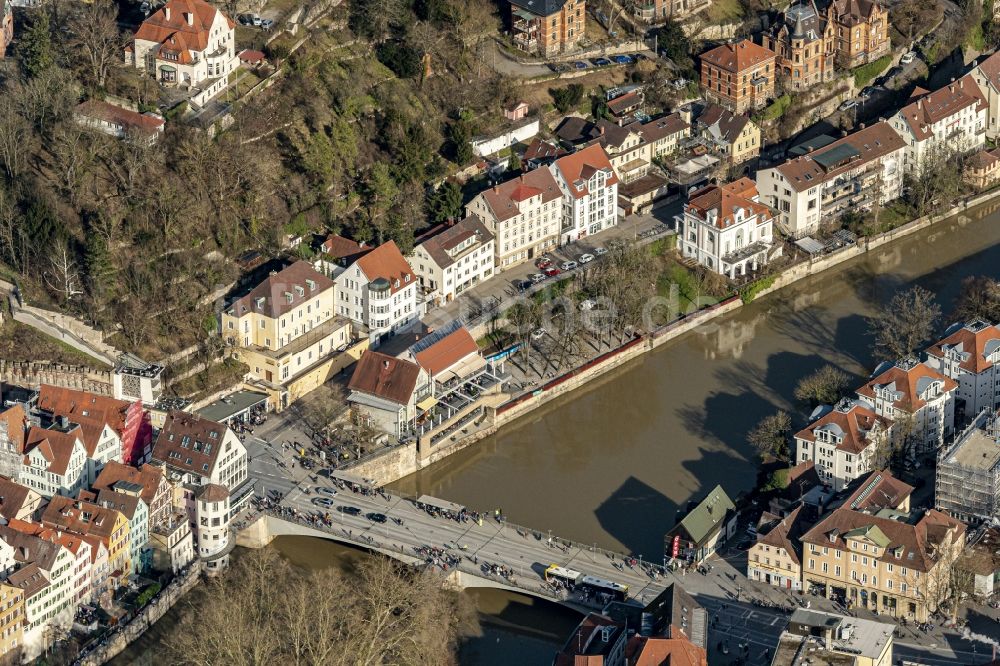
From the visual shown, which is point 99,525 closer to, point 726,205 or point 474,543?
point 474,543

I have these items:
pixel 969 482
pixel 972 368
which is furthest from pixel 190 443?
pixel 972 368

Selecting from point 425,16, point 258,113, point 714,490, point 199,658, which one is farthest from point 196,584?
point 425,16

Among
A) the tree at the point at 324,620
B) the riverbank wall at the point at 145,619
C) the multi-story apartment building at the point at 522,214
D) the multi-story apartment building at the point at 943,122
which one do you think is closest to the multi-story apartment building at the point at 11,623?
the riverbank wall at the point at 145,619

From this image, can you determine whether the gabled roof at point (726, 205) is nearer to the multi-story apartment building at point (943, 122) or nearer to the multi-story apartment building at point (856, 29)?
the multi-story apartment building at point (943, 122)

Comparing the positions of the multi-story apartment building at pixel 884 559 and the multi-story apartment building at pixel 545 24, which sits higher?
the multi-story apartment building at pixel 545 24

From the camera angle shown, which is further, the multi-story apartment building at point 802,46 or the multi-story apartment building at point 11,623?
the multi-story apartment building at point 802,46

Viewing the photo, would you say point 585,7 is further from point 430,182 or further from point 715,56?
point 430,182
